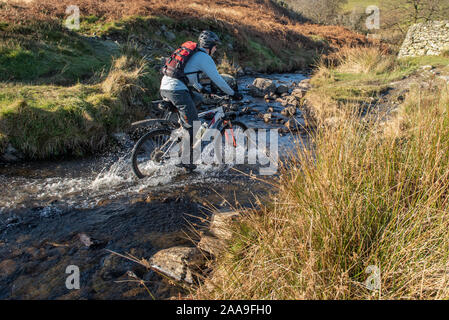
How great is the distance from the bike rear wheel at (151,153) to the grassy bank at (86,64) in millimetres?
1844

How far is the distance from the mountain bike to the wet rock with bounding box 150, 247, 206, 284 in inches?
96.5

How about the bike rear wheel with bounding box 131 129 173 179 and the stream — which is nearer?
the stream

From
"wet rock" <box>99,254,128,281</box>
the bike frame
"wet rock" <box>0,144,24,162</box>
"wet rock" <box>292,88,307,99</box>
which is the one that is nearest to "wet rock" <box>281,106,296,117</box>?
"wet rock" <box>292,88,307,99</box>

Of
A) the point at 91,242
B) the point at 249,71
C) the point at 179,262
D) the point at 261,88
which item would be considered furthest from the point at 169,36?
the point at 179,262

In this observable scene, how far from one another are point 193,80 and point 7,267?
3.86 meters

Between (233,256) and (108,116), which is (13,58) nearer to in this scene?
(108,116)

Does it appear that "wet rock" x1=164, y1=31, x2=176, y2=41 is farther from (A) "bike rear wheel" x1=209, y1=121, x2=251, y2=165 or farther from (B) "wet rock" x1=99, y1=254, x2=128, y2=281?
(B) "wet rock" x1=99, y1=254, x2=128, y2=281

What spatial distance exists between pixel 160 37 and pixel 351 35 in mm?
22082

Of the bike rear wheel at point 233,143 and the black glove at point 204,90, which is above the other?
the black glove at point 204,90

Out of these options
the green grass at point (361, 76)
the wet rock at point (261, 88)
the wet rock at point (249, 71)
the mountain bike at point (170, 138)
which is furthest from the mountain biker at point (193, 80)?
the wet rock at point (249, 71)

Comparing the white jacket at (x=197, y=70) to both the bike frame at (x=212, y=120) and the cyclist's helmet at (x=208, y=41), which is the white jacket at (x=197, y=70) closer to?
the cyclist's helmet at (x=208, y=41)

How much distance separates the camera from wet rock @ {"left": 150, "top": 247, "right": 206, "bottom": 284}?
329 centimetres

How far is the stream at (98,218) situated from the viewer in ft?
10.7

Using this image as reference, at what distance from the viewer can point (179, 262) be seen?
Result: 11.3 ft
